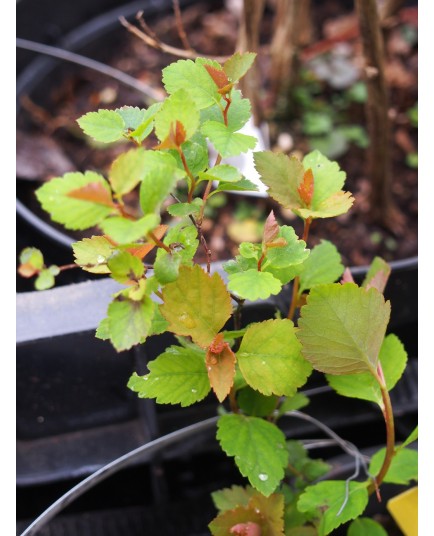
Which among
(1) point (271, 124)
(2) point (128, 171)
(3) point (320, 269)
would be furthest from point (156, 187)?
(1) point (271, 124)

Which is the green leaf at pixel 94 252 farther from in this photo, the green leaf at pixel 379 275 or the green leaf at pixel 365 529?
the green leaf at pixel 365 529

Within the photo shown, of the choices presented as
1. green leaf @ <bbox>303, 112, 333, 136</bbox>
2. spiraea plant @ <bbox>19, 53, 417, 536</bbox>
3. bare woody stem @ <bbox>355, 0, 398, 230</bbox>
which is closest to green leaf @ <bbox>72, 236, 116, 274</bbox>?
spiraea plant @ <bbox>19, 53, 417, 536</bbox>

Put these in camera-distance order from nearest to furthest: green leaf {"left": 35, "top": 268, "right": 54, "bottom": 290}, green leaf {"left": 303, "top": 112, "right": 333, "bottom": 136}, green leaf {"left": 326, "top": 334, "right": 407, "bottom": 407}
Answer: green leaf {"left": 326, "top": 334, "right": 407, "bottom": 407}
green leaf {"left": 35, "top": 268, "right": 54, "bottom": 290}
green leaf {"left": 303, "top": 112, "right": 333, "bottom": 136}

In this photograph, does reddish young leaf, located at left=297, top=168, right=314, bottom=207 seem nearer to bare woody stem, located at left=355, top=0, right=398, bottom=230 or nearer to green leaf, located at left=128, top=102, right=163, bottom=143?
green leaf, located at left=128, top=102, right=163, bottom=143

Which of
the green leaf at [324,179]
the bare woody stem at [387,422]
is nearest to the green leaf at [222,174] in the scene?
the green leaf at [324,179]

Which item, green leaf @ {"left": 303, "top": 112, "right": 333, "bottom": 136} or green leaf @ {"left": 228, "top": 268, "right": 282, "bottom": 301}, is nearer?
green leaf @ {"left": 228, "top": 268, "right": 282, "bottom": 301}

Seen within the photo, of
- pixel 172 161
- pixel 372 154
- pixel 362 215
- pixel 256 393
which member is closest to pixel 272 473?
pixel 256 393
